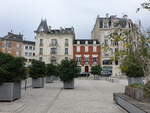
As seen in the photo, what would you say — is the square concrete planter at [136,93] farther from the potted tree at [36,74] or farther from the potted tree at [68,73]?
the potted tree at [36,74]

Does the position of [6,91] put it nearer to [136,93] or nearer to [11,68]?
[11,68]

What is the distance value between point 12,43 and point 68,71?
64387mm

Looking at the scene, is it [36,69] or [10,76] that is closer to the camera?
[10,76]

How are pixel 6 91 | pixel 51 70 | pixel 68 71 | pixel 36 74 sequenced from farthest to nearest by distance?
pixel 51 70, pixel 36 74, pixel 68 71, pixel 6 91

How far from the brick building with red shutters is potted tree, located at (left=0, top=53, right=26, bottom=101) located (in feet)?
182

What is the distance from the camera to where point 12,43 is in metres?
83.1

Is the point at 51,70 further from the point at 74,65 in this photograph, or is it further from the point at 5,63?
the point at 5,63

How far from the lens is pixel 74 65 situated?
2217cm

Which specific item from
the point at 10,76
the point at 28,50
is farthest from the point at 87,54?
the point at 10,76

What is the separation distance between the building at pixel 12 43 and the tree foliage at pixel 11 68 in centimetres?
6788

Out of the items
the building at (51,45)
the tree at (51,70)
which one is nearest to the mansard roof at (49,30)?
the building at (51,45)

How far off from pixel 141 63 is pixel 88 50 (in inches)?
2489

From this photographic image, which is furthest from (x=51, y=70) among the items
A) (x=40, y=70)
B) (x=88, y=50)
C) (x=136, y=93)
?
(x=88, y=50)

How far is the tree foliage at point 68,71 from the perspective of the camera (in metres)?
21.5
